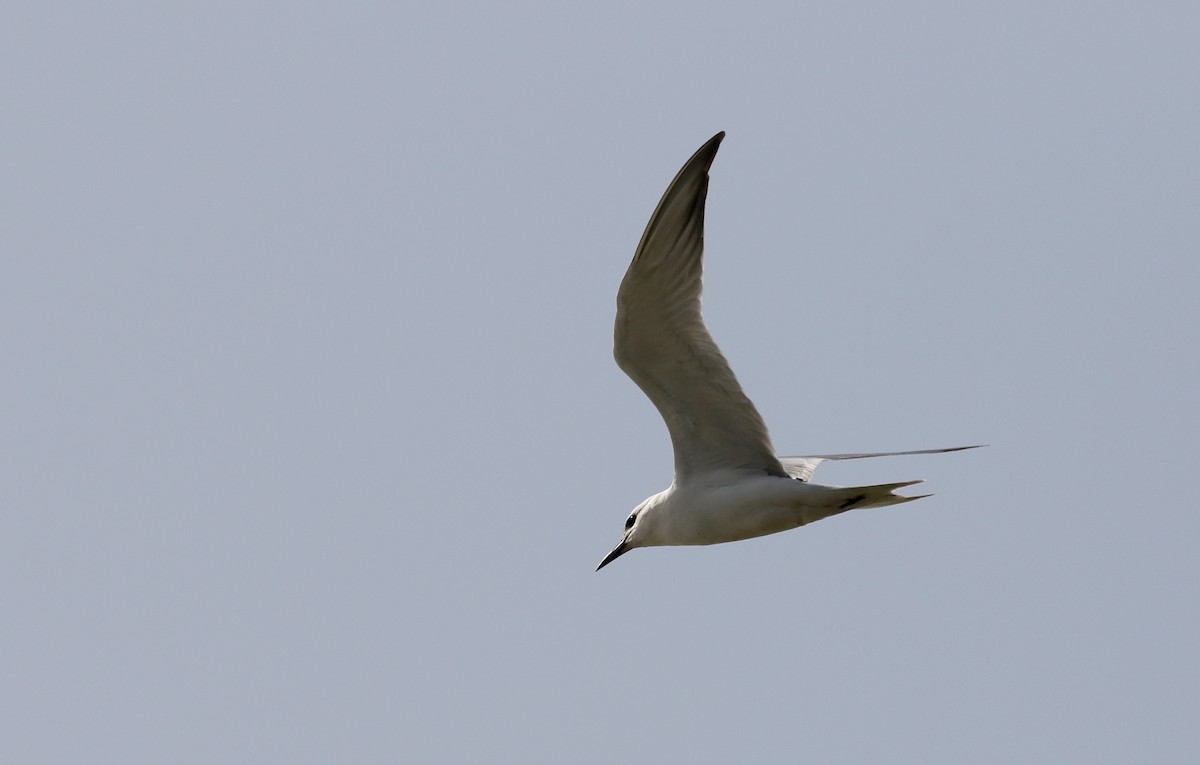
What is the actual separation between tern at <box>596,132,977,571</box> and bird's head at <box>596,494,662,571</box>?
0.03 meters

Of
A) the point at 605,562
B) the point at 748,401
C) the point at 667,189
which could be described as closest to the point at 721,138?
the point at 667,189

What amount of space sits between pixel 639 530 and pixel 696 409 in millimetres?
1274

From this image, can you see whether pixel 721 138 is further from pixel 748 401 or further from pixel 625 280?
pixel 748 401

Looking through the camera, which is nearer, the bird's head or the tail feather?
the tail feather

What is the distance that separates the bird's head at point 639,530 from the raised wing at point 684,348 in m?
0.52

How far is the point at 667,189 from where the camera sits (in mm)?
8633

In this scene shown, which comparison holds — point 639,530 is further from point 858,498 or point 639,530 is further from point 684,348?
point 858,498

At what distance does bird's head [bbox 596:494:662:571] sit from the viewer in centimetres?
1005

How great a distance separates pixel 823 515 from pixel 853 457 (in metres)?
1.22

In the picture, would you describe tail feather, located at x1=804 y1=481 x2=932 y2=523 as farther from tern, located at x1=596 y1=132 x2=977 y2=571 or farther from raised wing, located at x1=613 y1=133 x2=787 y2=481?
raised wing, located at x1=613 y1=133 x2=787 y2=481

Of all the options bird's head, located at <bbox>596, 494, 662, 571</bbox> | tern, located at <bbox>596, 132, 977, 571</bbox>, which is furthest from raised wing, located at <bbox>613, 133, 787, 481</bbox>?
bird's head, located at <bbox>596, 494, 662, 571</bbox>

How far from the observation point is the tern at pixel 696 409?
870 centimetres

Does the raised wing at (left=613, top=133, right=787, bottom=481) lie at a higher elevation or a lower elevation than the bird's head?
higher

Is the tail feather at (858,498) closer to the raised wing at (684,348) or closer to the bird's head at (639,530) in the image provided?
the raised wing at (684,348)
